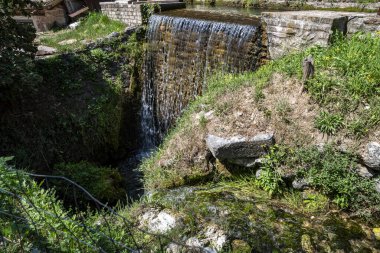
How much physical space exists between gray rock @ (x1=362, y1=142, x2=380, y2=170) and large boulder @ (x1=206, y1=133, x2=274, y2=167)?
1342mm

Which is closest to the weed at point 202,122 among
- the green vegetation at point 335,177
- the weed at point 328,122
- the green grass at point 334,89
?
the green grass at point 334,89

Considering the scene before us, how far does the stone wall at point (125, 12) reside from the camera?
908cm

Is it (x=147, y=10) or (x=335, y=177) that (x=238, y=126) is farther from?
(x=147, y=10)

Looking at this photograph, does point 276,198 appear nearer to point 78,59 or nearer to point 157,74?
point 157,74

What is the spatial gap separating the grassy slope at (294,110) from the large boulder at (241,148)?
199mm

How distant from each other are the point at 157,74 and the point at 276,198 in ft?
17.6

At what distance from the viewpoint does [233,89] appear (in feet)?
19.2

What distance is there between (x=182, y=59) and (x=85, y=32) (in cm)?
430

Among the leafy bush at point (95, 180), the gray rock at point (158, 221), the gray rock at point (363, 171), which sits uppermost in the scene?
the gray rock at point (363, 171)

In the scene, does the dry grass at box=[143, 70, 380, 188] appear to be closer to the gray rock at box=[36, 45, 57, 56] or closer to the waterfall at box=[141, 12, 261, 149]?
the waterfall at box=[141, 12, 261, 149]

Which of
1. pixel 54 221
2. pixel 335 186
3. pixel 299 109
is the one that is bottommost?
pixel 335 186

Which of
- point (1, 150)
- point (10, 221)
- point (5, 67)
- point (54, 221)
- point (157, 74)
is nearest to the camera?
point (10, 221)

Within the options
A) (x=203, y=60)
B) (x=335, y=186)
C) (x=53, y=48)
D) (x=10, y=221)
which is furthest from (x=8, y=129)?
(x=335, y=186)

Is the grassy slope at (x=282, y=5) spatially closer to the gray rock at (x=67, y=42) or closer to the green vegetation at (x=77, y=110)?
the green vegetation at (x=77, y=110)
